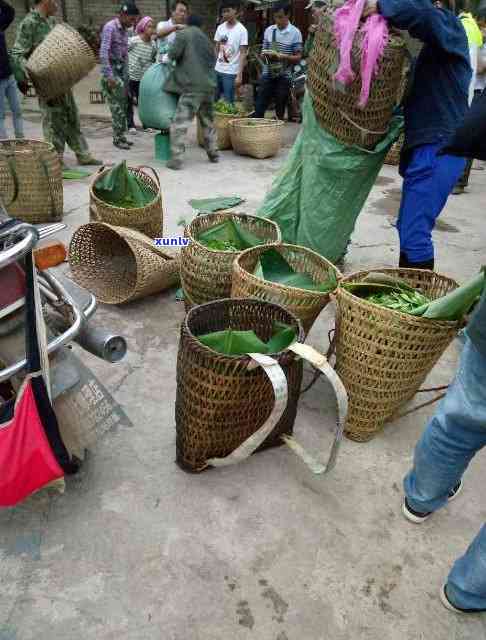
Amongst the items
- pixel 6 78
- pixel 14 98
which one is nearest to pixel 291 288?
pixel 6 78

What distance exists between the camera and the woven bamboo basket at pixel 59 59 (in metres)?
4.20

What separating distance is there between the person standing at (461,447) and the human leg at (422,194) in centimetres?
137

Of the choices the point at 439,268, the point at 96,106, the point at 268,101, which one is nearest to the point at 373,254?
the point at 439,268

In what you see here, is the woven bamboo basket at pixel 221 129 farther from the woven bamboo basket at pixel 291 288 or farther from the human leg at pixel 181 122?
the woven bamboo basket at pixel 291 288

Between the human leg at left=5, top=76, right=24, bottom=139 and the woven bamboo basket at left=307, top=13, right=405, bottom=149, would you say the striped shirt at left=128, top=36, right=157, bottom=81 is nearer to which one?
the human leg at left=5, top=76, right=24, bottom=139

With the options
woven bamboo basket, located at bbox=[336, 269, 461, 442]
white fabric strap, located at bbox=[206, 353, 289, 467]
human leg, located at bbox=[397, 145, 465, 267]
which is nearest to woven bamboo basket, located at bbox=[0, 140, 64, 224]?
human leg, located at bbox=[397, 145, 465, 267]

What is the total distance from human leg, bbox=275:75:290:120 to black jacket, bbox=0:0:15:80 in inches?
144

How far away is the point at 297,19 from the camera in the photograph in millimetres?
10016

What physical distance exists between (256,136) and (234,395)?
16.6 feet

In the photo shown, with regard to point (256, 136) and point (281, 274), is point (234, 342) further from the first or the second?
point (256, 136)

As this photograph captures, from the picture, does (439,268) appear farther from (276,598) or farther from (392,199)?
(276,598)

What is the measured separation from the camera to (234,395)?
1693mm

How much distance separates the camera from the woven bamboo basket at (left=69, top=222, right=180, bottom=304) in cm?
276

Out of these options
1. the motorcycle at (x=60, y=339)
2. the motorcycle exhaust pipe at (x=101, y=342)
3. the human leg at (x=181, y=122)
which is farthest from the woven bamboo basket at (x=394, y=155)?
the motorcycle exhaust pipe at (x=101, y=342)
